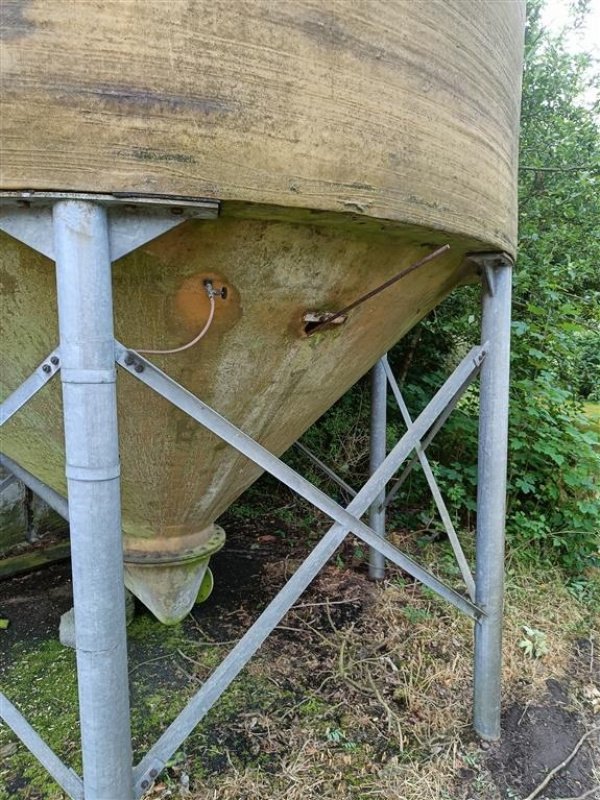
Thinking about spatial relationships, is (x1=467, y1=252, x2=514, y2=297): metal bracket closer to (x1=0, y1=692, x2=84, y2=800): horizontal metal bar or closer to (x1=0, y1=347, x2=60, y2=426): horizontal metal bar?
(x1=0, y1=347, x2=60, y2=426): horizontal metal bar

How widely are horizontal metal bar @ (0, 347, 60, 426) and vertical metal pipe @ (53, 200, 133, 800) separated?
7 centimetres

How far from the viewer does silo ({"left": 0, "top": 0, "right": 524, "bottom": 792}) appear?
95cm

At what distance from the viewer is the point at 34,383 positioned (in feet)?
3.82

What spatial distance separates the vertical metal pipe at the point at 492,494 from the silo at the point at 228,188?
0.30 meters

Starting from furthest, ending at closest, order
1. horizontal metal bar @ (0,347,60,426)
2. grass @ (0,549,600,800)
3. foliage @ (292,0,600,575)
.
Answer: foliage @ (292,0,600,575)
grass @ (0,549,600,800)
horizontal metal bar @ (0,347,60,426)

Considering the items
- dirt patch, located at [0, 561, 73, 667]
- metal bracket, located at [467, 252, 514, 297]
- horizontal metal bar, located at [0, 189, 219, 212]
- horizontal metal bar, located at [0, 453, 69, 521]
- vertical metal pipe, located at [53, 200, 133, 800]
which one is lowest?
dirt patch, located at [0, 561, 73, 667]

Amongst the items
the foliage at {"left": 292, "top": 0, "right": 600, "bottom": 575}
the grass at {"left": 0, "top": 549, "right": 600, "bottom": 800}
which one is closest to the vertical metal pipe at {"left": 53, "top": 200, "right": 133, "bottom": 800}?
the grass at {"left": 0, "top": 549, "right": 600, "bottom": 800}

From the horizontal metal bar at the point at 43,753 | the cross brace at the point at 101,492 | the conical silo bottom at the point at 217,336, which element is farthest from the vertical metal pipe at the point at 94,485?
the conical silo bottom at the point at 217,336

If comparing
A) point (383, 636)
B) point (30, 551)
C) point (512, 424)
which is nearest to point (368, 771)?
point (383, 636)

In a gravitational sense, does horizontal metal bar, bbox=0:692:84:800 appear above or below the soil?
above

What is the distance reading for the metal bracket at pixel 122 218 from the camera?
1013 mm

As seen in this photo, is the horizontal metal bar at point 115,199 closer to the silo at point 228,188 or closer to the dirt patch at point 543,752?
the silo at point 228,188

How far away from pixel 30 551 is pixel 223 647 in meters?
1.70

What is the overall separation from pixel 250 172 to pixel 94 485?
28.2 inches
